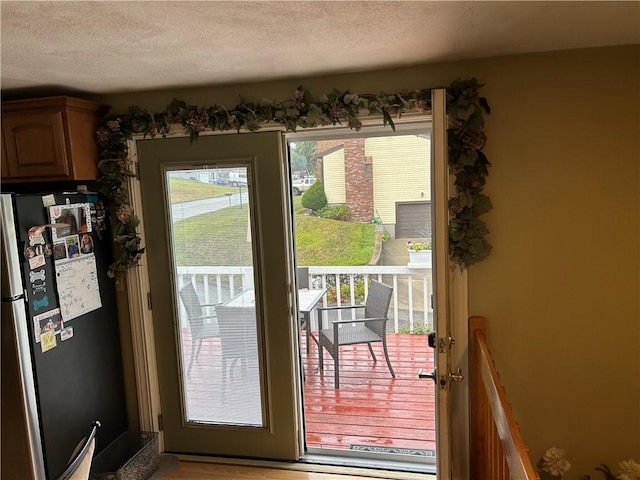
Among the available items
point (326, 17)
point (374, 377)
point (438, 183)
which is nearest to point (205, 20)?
point (326, 17)

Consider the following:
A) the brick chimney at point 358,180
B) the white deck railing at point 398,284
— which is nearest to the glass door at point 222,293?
the white deck railing at point 398,284

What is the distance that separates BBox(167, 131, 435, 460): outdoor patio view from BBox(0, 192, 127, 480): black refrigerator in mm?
434

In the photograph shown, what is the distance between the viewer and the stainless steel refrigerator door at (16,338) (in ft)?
Answer: 7.06

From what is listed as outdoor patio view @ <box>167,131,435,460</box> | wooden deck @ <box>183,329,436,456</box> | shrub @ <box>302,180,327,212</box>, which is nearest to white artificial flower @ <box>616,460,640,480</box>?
outdoor patio view @ <box>167,131,435,460</box>

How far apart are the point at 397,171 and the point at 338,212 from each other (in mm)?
753

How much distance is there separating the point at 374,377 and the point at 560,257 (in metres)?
2.27

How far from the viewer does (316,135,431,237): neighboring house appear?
447 centimetres

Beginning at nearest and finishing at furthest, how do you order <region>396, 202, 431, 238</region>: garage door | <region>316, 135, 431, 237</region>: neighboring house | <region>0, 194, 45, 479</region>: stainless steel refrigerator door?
<region>0, 194, 45, 479</region>: stainless steel refrigerator door
<region>316, 135, 431, 237</region>: neighboring house
<region>396, 202, 431, 238</region>: garage door

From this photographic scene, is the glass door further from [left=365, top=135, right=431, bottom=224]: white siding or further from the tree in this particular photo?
[left=365, top=135, right=431, bottom=224]: white siding

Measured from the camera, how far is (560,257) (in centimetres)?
238

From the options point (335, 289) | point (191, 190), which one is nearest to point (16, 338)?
point (191, 190)

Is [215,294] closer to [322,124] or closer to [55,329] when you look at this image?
[55,329]

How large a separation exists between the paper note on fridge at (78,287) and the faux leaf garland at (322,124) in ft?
0.47

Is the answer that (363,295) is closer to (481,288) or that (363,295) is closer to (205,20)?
(481,288)
